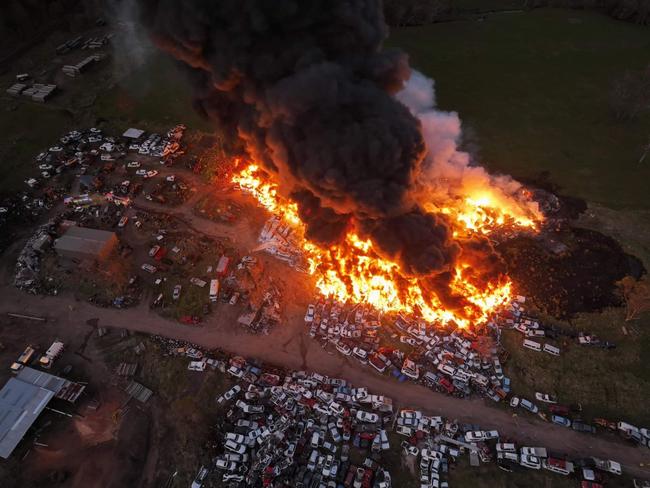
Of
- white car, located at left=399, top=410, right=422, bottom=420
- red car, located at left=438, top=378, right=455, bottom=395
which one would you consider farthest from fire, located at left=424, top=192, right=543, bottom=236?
white car, located at left=399, top=410, right=422, bottom=420

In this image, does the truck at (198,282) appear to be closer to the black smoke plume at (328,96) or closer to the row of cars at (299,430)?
the row of cars at (299,430)

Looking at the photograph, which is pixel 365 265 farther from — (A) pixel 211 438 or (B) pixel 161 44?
(B) pixel 161 44

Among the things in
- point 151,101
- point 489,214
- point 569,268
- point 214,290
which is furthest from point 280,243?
point 151,101

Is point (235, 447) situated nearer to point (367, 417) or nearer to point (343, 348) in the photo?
point (367, 417)

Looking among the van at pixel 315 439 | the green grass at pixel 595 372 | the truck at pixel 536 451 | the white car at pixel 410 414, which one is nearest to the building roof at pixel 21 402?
the van at pixel 315 439

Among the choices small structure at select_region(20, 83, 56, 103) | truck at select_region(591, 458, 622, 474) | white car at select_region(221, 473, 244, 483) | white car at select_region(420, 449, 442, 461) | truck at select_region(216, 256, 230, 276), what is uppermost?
small structure at select_region(20, 83, 56, 103)

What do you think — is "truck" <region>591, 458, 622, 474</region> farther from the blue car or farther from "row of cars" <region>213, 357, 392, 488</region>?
"row of cars" <region>213, 357, 392, 488</region>
